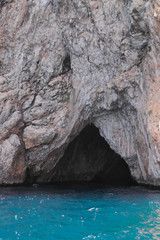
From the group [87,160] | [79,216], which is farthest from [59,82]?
[79,216]

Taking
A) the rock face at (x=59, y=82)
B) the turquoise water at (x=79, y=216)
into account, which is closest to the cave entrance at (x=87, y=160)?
the rock face at (x=59, y=82)

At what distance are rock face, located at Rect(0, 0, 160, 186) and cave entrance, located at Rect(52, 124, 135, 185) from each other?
3.10 m

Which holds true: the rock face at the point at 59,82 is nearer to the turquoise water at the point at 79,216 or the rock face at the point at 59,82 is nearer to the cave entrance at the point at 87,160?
the cave entrance at the point at 87,160

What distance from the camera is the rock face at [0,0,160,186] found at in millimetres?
16094

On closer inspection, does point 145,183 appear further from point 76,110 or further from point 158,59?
point 158,59

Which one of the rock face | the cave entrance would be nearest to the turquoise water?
the rock face

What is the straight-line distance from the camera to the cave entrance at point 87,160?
20562 mm

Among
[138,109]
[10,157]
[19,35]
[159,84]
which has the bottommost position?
[10,157]

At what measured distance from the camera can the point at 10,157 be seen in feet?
52.9

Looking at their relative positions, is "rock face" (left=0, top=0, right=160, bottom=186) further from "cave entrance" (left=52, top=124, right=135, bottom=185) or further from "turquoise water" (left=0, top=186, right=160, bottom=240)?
"turquoise water" (left=0, top=186, right=160, bottom=240)

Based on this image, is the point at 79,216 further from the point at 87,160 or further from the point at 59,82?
the point at 87,160

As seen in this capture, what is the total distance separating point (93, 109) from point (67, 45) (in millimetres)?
4388

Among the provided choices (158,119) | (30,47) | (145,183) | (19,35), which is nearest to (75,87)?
(30,47)

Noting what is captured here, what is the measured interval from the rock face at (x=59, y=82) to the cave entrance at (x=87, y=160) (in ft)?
10.2
